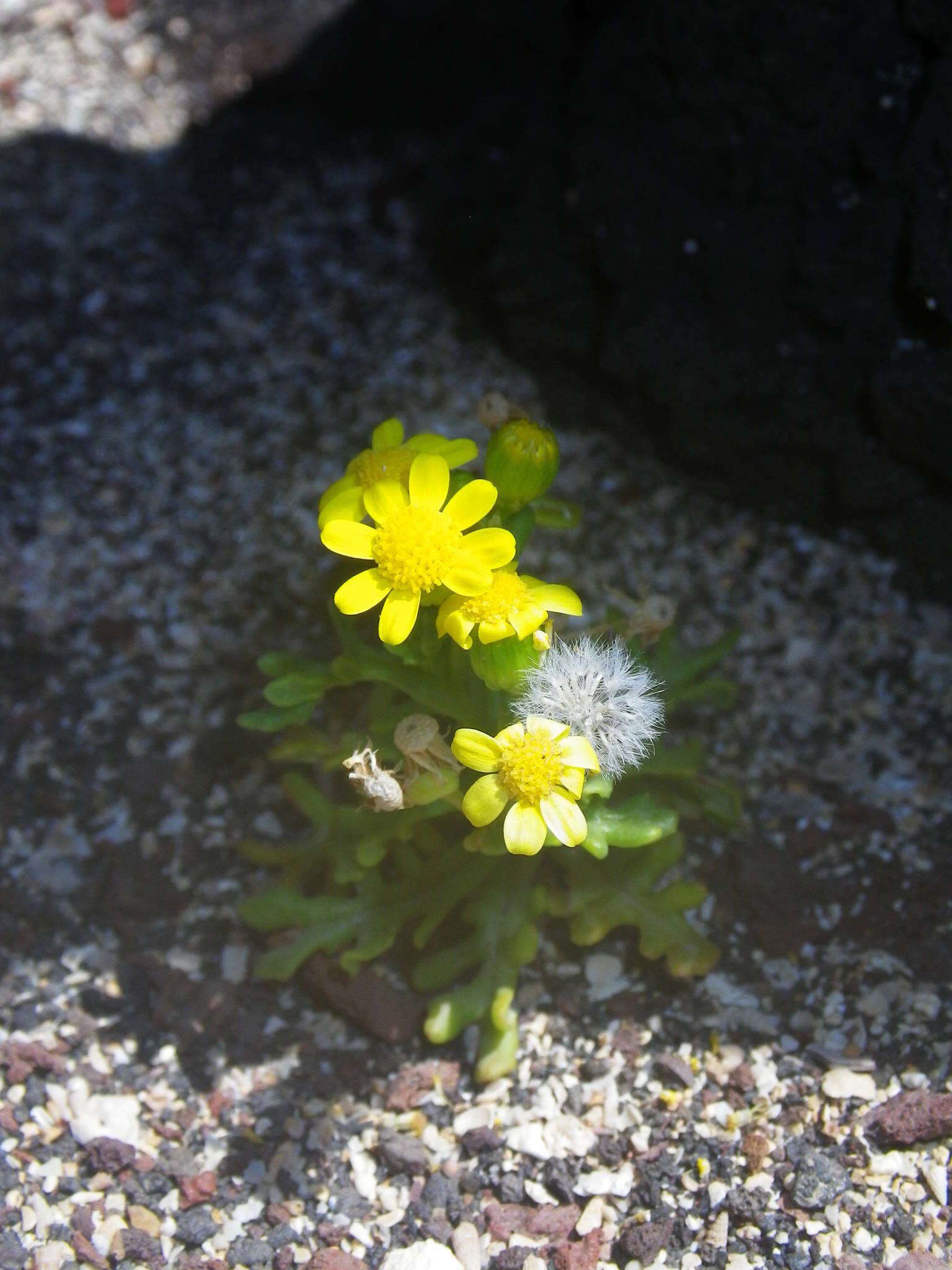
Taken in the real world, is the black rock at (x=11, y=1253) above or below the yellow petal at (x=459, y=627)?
below

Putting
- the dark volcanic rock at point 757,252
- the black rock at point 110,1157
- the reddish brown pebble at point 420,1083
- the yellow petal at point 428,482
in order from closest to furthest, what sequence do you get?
the yellow petal at point 428,482 < the black rock at point 110,1157 < the reddish brown pebble at point 420,1083 < the dark volcanic rock at point 757,252

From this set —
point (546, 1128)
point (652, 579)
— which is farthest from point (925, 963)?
point (652, 579)

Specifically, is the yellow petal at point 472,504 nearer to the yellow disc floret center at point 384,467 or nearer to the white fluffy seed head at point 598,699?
the yellow disc floret center at point 384,467

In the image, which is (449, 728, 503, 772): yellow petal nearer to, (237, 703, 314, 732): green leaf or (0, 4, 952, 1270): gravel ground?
(237, 703, 314, 732): green leaf

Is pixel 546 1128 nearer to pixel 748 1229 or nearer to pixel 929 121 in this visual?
pixel 748 1229

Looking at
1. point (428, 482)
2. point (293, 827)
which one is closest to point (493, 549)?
point (428, 482)

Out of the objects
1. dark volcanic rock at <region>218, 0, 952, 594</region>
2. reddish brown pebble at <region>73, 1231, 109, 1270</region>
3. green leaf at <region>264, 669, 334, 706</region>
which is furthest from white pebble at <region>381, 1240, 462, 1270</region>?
dark volcanic rock at <region>218, 0, 952, 594</region>

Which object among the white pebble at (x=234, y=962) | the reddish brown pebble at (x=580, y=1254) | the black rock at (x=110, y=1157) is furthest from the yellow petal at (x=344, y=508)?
the reddish brown pebble at (x=580, y=1254)

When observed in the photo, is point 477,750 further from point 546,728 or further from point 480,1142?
point 480,1142
